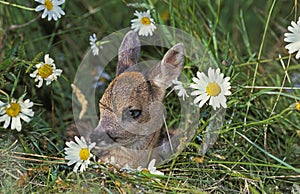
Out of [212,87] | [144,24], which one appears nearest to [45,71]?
[144,24]

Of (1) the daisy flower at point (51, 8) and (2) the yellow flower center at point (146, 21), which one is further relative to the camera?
(2) the yellow flower center at point (146, 21)

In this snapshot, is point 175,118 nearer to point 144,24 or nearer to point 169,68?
point 169,68

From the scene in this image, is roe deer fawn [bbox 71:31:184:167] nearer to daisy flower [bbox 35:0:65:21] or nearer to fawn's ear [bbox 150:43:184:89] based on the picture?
fawn's ear [bbox 150:43:184:89]

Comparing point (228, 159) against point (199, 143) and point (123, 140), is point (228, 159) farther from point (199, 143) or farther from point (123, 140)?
point (123, 140)

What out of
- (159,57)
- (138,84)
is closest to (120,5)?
(159,57)

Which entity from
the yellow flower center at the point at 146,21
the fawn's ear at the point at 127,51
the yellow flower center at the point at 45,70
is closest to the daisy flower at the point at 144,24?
the yellow flower center at the point at 146,21

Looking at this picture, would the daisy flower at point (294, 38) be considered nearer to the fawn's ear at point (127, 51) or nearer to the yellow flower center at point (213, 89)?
the yellow flower center at point (213, 89)

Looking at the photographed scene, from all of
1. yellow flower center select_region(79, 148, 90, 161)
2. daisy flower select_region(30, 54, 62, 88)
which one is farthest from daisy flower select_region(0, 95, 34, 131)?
yellow flower center select_region(79, 148, 90, 161)
